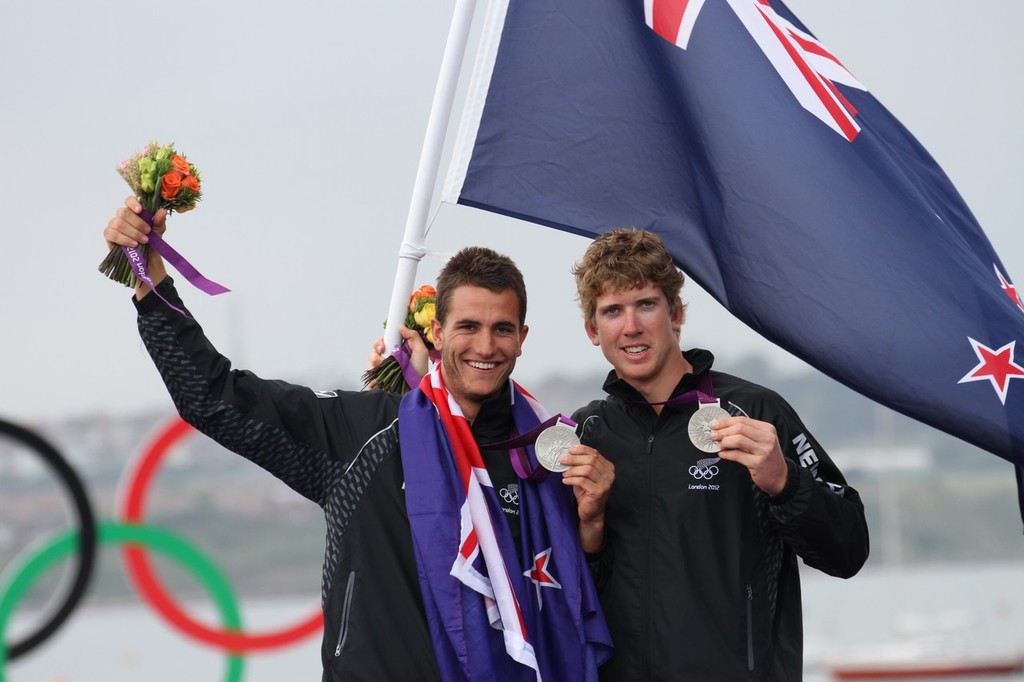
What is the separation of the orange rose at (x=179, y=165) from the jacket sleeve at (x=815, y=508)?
79.0 inches

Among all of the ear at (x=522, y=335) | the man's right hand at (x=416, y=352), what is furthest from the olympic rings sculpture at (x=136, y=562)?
the ear at (x=522, y=335)

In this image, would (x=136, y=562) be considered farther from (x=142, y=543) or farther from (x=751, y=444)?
(x=751, y=444)

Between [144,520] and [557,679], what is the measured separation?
764 centimetres

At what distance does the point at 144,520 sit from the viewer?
37.1 ft

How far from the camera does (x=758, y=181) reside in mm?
5402

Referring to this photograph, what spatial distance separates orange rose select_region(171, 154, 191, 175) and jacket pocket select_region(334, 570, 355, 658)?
1347mm

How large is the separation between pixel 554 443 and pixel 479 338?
402 mm

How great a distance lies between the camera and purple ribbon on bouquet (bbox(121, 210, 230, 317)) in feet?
13.6

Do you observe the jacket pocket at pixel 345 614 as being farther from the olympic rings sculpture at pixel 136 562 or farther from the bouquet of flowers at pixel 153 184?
the olympic rings sculpture at pixel 136 562

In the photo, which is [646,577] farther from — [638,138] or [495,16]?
[495,16]

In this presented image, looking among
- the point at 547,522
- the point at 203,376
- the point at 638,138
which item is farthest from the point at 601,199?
the point at 203,376

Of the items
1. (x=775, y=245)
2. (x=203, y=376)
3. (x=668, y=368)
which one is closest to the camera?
(x=203, y=376)

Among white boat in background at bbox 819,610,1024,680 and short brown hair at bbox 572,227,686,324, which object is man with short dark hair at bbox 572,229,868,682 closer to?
short brown hair at bbox 572,227,686,324

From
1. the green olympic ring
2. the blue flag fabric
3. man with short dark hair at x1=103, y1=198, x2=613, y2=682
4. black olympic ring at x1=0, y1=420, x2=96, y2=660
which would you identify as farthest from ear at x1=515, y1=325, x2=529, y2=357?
the green olympic ring
